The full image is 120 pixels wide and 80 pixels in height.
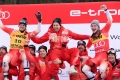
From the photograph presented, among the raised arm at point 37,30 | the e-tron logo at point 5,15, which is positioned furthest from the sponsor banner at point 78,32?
the e-tron logo at point 5,15

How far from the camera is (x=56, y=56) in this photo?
4.80m

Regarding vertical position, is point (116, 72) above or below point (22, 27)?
below

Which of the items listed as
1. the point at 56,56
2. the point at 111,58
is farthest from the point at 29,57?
the point at 111,58

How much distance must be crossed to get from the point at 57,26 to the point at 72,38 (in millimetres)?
273

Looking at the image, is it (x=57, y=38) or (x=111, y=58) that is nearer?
(x=111, y=58)

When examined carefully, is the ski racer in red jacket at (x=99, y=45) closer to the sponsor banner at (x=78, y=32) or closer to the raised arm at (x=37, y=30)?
the sponsor banner at (x=78, y=32)

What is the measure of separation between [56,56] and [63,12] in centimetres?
64

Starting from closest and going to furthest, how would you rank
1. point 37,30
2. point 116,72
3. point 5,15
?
point 116,72 → point 37,30 → point 5,15

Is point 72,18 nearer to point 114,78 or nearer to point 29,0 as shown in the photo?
point 114,78

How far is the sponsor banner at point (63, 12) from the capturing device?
190 inches

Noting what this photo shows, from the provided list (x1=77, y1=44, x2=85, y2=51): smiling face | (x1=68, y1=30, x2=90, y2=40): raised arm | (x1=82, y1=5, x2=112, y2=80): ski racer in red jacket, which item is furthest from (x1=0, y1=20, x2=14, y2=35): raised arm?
(x1=82, y1=5, x2=112, y2=80): ski racer in red jacket

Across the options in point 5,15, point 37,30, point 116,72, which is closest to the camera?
point 116,72

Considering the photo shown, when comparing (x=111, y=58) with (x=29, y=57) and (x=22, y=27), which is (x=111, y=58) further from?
(x=22, y=27)

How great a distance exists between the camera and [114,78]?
4.69 metres
